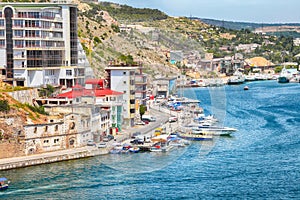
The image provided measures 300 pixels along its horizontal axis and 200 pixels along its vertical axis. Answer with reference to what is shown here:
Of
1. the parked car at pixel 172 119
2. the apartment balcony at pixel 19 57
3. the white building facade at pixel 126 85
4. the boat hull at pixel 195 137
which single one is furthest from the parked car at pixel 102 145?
the parked car at pixel 172 119

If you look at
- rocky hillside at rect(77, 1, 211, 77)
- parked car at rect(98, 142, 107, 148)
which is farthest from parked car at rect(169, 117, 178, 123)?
rocky hillside at rect(77, 1, 211, 77)

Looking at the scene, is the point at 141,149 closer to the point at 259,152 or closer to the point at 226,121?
the point at 259,152

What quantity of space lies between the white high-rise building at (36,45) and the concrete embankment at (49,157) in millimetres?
6767

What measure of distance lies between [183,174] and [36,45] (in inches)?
485

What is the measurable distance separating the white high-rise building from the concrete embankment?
22.2 feet

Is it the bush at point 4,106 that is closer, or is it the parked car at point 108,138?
the bush at point 4,106

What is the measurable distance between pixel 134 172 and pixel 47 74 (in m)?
10.9

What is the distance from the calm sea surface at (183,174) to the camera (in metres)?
21.0

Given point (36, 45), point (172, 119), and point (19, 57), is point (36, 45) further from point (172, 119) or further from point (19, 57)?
point (172, 119)

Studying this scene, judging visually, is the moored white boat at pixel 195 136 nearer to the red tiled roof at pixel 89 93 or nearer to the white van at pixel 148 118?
the red tiled roof at pixel 89 93

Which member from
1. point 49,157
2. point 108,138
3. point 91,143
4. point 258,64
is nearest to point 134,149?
point 91,143

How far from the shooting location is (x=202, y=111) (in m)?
42.1

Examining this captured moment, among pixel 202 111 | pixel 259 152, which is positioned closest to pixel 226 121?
pixel 202 111

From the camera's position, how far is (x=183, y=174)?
76.5ft
